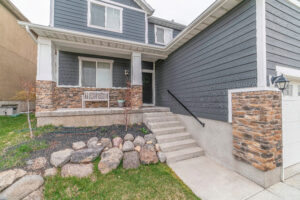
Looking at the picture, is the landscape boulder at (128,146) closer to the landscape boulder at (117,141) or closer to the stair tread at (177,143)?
the landscape boulder at (117,141)

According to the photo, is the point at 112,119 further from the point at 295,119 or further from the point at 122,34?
the point at 295,119

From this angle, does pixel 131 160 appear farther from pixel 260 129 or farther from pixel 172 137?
pixel 260 129

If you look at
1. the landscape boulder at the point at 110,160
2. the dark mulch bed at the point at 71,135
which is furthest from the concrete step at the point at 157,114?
the landscape boulder at the point at 110,160

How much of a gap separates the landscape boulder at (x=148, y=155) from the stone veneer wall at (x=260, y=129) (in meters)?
2.00

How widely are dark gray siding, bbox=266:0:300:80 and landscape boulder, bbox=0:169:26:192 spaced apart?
530 centimetres

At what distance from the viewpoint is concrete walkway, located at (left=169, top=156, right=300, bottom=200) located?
2.09 meters

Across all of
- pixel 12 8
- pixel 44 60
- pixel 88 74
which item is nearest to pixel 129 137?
pixel 44 60

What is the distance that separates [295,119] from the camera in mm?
2764

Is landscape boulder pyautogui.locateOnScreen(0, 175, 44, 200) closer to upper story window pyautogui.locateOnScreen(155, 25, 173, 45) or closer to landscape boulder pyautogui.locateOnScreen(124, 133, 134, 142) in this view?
landscape boulder pyautogui.locateOnScreen(124, 133, 134, 142)

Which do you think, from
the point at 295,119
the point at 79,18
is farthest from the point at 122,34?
the point at 295,119

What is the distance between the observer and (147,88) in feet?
23.0

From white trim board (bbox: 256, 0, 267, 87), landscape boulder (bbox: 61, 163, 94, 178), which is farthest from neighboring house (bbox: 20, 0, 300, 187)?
landscape boulder (bbox: 61, 163, 94, 178)

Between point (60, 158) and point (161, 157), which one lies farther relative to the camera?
point (161, 157)

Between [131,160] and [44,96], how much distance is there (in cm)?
377
